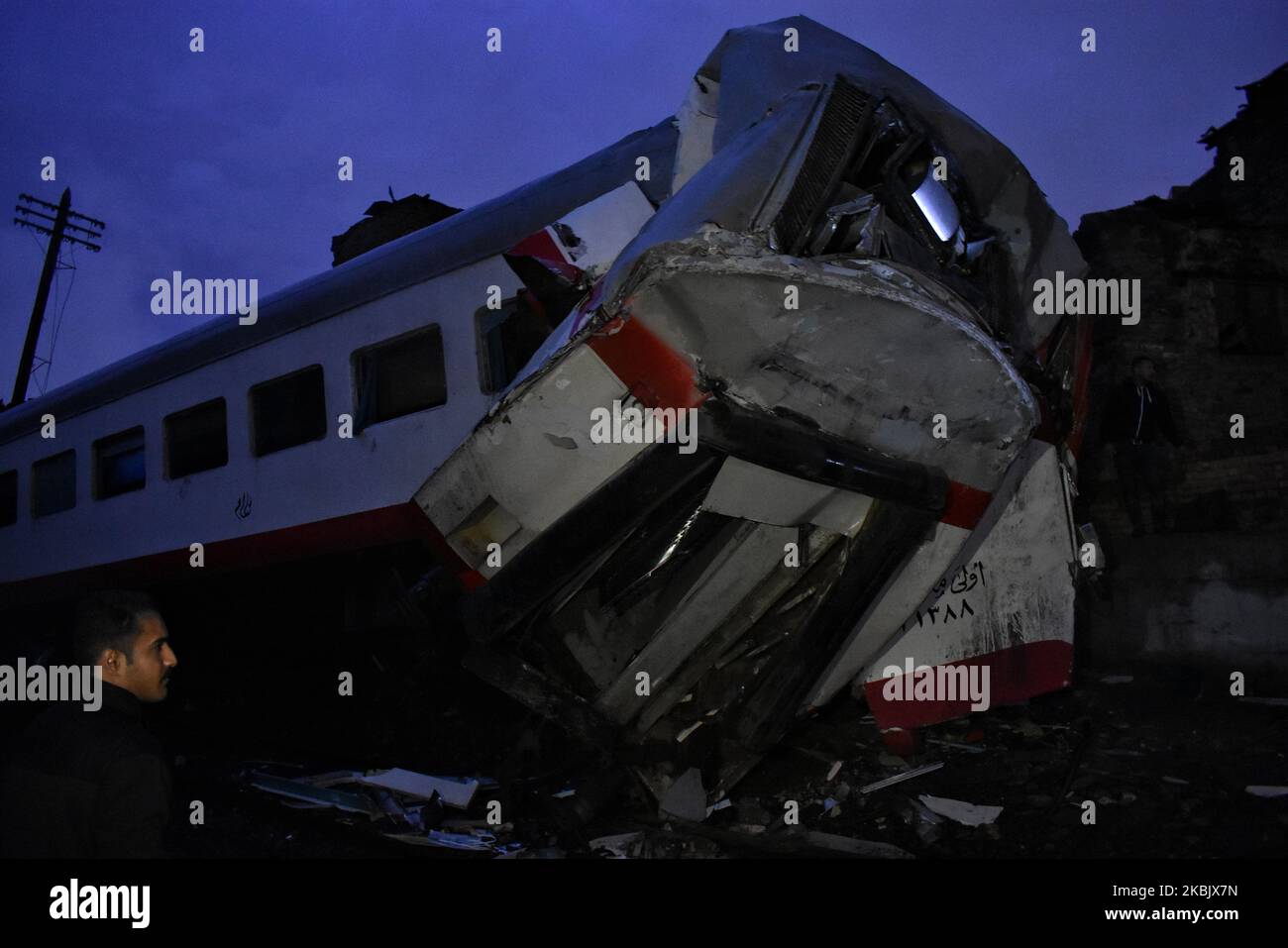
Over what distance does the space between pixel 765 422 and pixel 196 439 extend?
237 inches

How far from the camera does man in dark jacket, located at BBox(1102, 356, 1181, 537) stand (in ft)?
20.9

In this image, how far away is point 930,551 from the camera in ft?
12.4

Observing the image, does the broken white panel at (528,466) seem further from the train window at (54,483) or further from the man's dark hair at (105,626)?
the train window at (54,483)

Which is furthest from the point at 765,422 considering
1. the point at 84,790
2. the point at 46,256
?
the point at 46,256

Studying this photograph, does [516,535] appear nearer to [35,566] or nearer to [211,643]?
[211,643]

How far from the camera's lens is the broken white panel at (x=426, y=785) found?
4426 mm

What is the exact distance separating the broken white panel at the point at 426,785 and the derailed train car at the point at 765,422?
117 cm

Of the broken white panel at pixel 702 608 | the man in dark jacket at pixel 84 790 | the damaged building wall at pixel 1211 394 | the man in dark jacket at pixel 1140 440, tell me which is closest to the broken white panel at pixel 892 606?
the broken white panel at pixel 702 608

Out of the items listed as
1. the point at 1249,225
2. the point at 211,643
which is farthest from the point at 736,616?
the point at 1249,225

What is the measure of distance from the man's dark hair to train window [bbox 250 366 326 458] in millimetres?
4161

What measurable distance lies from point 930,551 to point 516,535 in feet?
6.04
